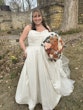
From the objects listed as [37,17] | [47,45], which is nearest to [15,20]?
[37,17]

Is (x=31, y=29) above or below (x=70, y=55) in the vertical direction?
above

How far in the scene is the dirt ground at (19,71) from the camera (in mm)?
4922

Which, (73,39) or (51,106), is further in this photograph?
(73,39)

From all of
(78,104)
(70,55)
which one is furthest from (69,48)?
(78,104)

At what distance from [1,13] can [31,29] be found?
11346mm

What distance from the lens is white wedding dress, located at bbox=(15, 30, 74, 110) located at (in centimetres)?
441

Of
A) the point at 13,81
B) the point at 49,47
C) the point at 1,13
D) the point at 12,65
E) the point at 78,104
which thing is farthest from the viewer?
the point at 1,13

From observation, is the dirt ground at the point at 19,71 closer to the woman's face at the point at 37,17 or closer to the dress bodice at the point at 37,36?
the dress bodice at the point at 37,36

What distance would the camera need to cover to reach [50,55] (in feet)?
14.2

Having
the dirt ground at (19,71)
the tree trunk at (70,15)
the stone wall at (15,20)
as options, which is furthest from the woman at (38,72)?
the stone wall at (15,20)

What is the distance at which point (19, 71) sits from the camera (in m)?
6.15

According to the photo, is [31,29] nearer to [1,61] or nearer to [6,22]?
[1,61]

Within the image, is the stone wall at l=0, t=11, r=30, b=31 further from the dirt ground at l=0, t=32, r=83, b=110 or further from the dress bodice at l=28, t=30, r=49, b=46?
the dress bodice at l=28, t=30, r=49, b=46

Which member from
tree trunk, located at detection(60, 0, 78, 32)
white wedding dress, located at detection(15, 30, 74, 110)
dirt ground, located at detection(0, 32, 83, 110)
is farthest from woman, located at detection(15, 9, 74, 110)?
tree trunk, located at detection(60, 0, 78, 32)
